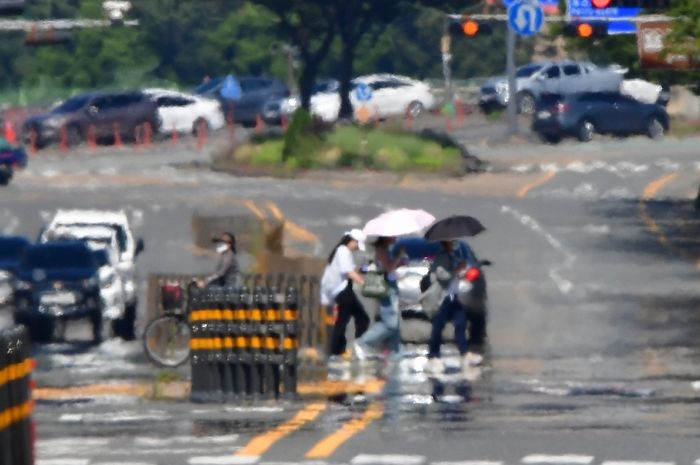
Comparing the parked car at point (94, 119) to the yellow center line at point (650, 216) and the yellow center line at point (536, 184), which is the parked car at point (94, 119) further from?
the yellow center line at point (650, 216)

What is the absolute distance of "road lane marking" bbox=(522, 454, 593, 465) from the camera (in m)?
16.2

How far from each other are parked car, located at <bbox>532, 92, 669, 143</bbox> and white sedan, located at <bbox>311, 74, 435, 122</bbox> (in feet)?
35.1

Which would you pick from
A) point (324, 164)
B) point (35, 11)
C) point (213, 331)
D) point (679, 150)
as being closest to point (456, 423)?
point (213, 331)

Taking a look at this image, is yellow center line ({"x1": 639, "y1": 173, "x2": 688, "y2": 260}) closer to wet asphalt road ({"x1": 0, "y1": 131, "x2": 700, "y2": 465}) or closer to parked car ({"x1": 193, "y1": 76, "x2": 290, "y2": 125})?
wet asphalt road ({"x1": 0, "y1": 131, "x2": 700, "y2": 465})

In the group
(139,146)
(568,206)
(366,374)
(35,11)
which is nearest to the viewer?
(366,374)

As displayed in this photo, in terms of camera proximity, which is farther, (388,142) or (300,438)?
(388,142)

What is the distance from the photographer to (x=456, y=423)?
1883 cm

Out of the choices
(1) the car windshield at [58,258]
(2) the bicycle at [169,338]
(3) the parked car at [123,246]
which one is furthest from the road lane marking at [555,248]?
(2) the bicycle at [169,338]

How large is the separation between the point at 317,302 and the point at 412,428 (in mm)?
10082

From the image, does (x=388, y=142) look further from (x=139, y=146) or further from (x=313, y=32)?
(x=313, y=32)

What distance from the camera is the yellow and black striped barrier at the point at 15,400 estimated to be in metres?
12.2

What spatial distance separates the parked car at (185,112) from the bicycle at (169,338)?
1656 inches

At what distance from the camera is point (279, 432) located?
1827 centimetres

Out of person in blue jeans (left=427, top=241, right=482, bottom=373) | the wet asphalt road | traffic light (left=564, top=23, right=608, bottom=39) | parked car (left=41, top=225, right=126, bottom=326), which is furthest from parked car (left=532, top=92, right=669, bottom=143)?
person in blue jeans (left=427, top=241, right=482, bottom=373)
